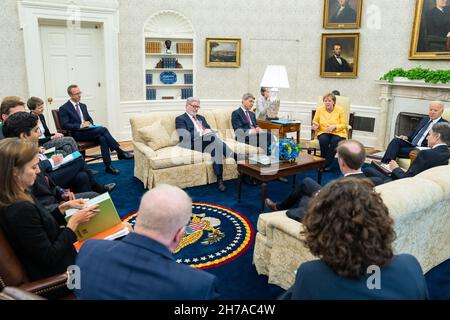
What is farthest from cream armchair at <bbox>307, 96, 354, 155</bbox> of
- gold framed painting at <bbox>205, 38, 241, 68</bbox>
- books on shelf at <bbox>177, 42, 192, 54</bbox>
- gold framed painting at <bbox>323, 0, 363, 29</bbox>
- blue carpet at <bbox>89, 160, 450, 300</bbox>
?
books on shelf at <bbox>177, 42, 192, 54</bbox>

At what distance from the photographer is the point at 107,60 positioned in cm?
779

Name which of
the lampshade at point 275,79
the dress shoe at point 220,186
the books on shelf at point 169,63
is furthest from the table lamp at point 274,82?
the dress shoe at point 220,186

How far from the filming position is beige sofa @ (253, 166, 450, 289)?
2.66 m

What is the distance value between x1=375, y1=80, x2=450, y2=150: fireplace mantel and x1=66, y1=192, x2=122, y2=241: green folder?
6.44 m

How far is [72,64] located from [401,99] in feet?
21.6

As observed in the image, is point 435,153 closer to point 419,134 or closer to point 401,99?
point 419,134

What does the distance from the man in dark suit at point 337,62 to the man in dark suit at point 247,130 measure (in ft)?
9.24

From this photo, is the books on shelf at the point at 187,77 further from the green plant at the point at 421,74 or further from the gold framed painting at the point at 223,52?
the green plant at the point at 421,74

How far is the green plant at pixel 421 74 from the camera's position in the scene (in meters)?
6.73

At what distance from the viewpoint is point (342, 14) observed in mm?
7988

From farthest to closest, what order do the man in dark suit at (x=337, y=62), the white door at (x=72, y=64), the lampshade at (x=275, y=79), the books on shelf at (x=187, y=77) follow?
the books on shelf at (x=187, y=77) < the man in dark suit at (x=337, y=62) < the white door at (x=72, y=64) < the lampshade at (x=275, y=79)

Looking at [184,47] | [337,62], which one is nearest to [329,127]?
[337,62]

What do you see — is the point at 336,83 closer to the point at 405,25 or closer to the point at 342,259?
the point at 405,25
